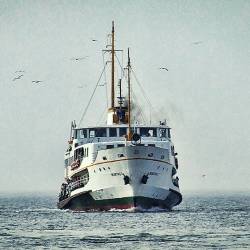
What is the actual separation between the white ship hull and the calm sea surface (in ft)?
6.20

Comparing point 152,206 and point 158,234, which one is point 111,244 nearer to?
point 158,234

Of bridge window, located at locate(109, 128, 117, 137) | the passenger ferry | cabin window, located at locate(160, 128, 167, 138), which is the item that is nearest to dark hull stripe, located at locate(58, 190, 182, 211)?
the passenger ferry

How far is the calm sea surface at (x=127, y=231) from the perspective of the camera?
48812mm

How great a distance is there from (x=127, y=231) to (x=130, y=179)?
1797cm

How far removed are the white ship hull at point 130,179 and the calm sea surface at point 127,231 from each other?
1891 mm

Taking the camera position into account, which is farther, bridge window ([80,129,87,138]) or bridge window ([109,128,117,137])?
bridge window ([80,129,87,138])

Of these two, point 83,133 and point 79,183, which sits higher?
point 83,133

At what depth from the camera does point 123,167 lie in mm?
73938

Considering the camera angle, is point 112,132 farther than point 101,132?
No

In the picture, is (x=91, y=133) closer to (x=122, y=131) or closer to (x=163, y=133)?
(x=122, y=131)

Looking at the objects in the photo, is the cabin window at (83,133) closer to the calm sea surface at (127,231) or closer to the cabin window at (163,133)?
the cabin window at (163,133)

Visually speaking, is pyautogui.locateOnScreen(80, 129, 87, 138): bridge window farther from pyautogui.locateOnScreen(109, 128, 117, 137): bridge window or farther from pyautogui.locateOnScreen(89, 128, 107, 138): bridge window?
pyautogui.locateOnScreen(109, 128, 117, 137): bridge window

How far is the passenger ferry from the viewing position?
73875 mm

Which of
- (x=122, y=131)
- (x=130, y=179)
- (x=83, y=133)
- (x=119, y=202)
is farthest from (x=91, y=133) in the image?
(x=130, y=179)
